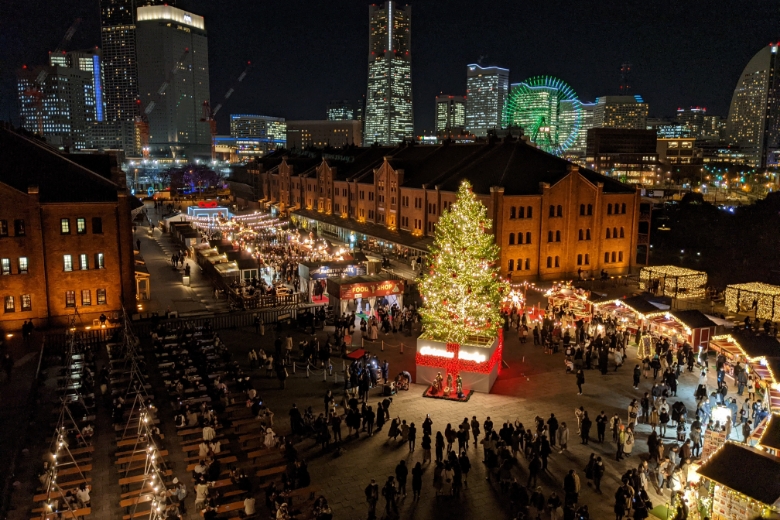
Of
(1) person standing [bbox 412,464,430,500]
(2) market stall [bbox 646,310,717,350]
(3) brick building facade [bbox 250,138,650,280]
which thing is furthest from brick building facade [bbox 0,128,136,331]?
(2) market stall [bbox 646,310,717,350]

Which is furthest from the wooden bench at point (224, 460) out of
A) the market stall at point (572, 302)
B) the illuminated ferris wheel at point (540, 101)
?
the illuminated ferris wheel at point (540, 101)

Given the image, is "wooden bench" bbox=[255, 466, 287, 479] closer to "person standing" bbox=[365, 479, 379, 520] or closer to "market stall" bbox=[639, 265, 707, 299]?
"person standing" bbox=[365, 479, 379, 520]

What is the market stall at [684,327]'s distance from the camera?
2880 cm

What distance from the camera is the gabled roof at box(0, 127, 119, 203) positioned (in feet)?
112

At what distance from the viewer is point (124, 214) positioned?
3594 cm

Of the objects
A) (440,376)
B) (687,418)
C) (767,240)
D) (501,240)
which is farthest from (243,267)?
(767,240)

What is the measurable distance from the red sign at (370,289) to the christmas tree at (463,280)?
9295 mm

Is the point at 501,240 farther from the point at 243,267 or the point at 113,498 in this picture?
the point at 113,498

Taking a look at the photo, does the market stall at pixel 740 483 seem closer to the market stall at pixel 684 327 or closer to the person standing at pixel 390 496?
the person standing at pixel 390 496

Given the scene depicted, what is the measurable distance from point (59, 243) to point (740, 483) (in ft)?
112

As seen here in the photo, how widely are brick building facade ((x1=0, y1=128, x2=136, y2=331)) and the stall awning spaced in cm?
3169

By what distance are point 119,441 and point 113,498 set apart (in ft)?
10.3

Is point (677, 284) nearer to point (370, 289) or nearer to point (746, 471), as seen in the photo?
point (370, 289)

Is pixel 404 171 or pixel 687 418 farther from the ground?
pixel 404 171
